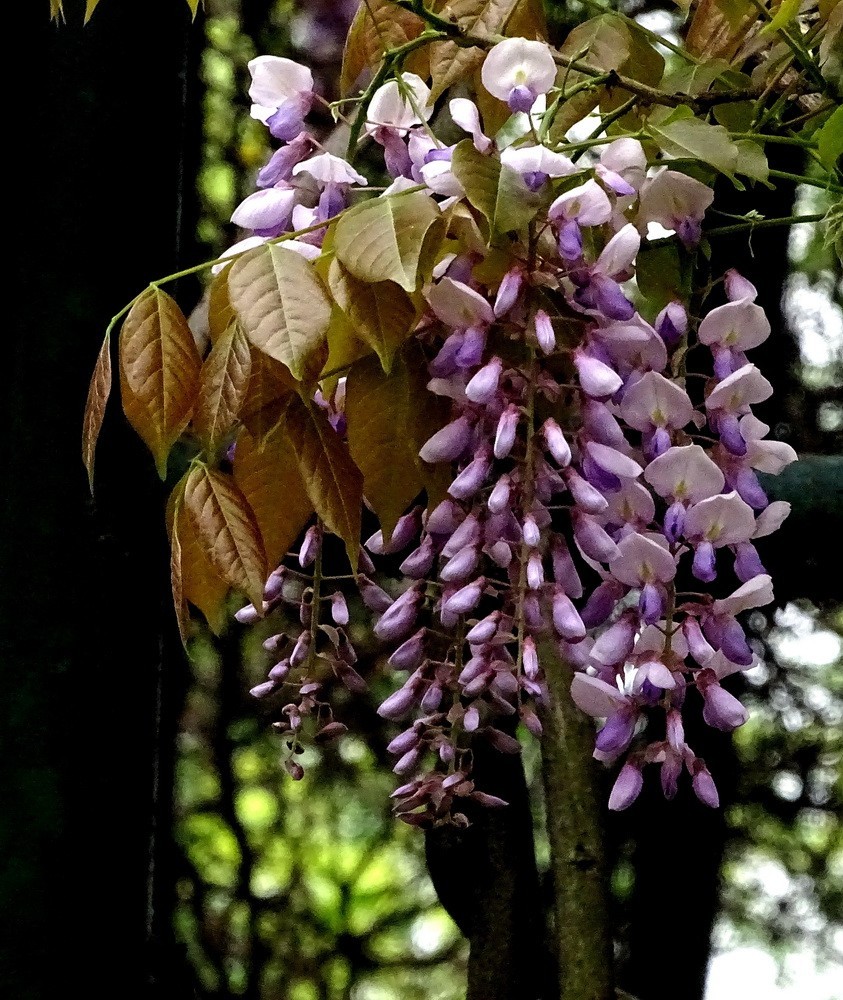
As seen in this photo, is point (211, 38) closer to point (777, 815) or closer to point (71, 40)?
point (71, 40)

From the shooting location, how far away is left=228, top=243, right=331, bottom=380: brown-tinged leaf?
40 cm

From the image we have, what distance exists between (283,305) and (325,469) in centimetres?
7

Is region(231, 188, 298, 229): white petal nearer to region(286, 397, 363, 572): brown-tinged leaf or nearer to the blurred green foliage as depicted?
region(286, 397, 363, 572): brown-tinged leaf

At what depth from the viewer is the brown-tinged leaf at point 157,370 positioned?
0.44 meters

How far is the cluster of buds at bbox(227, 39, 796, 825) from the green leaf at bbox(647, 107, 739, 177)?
1 cm

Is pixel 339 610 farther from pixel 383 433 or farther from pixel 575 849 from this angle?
pixel 575 849

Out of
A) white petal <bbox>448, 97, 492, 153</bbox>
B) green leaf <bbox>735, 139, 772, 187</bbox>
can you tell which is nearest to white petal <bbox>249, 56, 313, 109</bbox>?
white petal <bbox>448, 97, 492, 153</bbox>

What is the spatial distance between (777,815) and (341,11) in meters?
1.06

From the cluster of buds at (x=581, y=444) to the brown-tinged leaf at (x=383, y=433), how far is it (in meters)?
0.01

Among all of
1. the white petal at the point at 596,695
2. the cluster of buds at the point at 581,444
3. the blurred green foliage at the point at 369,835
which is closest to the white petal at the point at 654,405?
the cluster of buds at the point at 581,444

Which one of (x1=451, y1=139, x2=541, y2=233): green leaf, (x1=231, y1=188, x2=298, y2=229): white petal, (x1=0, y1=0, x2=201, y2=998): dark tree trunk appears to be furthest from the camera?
(x1=0, y1=0, x2=201, y2=998): dark tree trunk

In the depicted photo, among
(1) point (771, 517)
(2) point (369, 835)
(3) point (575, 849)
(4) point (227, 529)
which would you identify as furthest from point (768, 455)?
(2) point (369, 835)

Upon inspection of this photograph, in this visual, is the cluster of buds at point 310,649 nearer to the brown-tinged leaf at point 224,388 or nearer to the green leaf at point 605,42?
the brown-tinged leaf at point 224,388

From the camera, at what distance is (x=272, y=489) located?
468 mm
